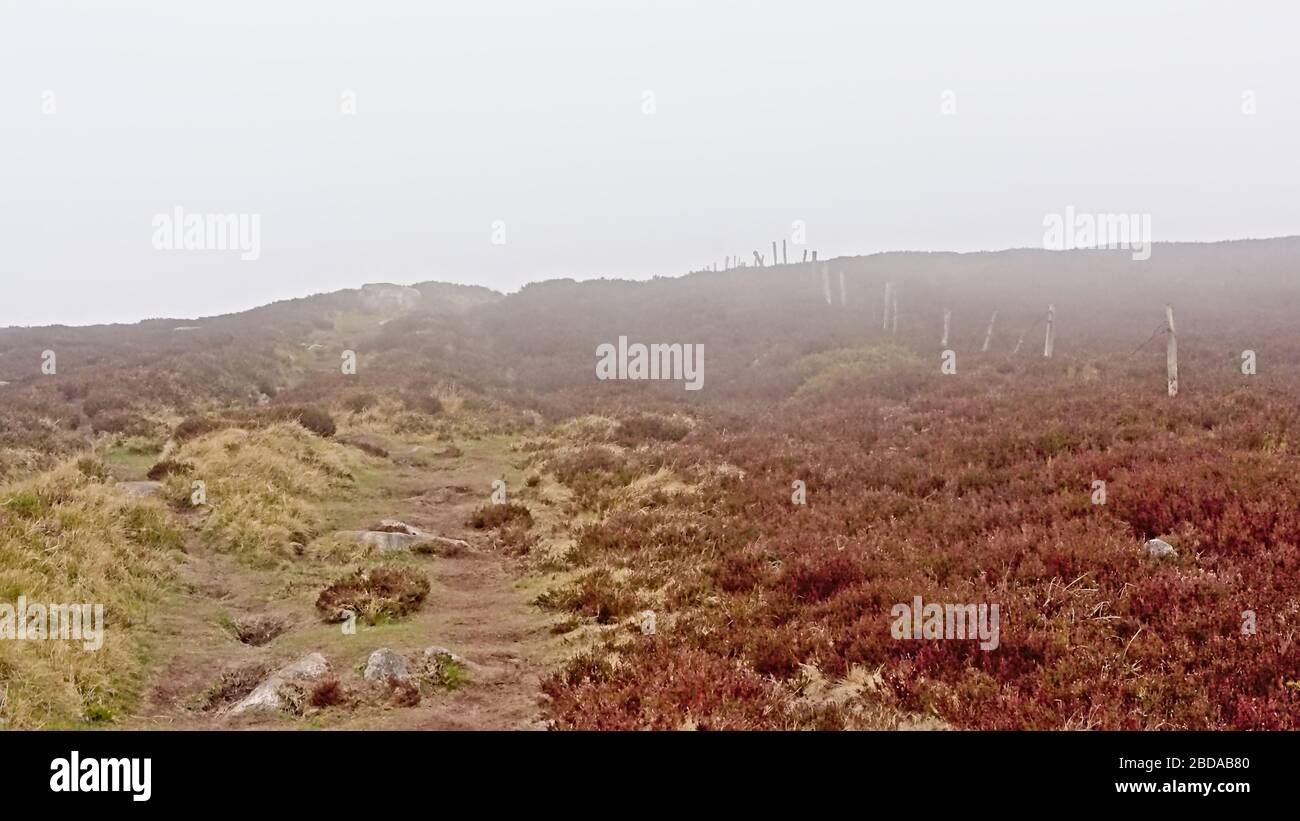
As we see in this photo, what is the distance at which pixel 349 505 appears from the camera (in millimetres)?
14648

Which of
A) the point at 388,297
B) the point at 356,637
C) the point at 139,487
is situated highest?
the point at 388,297

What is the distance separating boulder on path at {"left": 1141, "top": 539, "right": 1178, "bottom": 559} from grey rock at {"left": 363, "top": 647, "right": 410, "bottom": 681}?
822cm

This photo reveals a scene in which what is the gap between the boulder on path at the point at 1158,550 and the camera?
26.0 ft

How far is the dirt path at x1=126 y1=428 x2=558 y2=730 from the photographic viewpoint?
6.72 meters

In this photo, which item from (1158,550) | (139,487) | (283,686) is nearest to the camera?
(283,686)

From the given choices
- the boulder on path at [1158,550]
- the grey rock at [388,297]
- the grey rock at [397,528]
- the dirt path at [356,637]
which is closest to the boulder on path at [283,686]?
the dirt path at [356,637]

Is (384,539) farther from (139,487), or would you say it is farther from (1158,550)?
(1158,550)

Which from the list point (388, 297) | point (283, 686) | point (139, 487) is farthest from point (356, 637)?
point (388, 297)

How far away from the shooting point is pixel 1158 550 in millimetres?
8031

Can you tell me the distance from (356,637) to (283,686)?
155 cm

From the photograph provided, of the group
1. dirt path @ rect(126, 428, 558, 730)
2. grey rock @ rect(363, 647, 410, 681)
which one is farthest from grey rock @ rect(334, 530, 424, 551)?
grey rock @ rect(363, 647, 410, 681)

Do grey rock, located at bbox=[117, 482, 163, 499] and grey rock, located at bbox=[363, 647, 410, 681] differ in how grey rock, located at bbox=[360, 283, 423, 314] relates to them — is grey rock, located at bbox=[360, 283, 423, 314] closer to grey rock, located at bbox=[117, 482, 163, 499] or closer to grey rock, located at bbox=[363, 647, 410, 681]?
grey rock, located at bbox=[117, 482, 163, 499]
